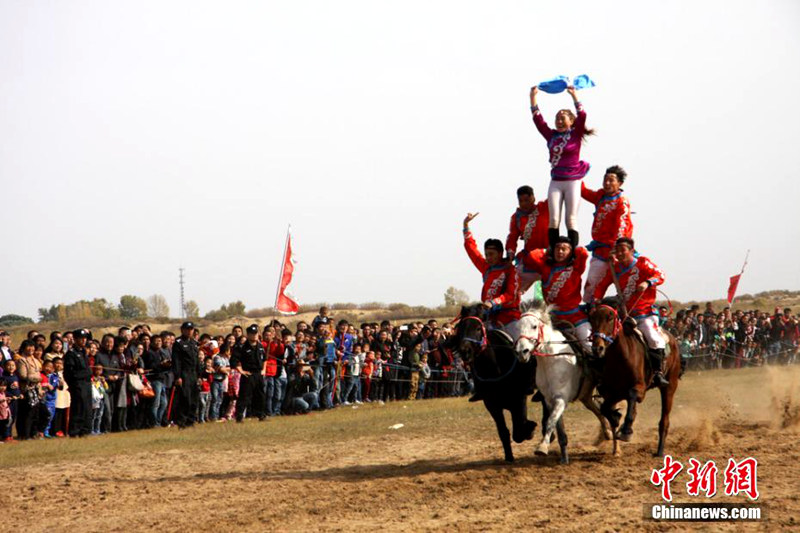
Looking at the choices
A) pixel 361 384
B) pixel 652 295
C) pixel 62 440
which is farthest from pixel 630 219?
pixel 361 384

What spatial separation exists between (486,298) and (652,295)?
2215 mm

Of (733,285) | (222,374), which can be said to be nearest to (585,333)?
(222,374)

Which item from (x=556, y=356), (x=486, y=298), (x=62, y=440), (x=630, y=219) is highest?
(x=630, y=219)

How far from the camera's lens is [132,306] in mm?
79312

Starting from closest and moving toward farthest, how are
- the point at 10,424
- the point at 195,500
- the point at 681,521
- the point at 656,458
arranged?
1. the point at 681,521
2. the point at 195,500
3. the point at 656,458
4. the point at 10,424

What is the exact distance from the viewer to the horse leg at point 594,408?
12039 mm

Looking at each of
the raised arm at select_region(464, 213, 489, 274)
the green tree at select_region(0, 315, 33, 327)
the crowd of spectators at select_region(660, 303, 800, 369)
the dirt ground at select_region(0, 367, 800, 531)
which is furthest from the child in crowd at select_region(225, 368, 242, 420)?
the green tree at select_region(0, 315, 33, 327)

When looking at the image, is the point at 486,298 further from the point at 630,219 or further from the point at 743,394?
the point at 743,394

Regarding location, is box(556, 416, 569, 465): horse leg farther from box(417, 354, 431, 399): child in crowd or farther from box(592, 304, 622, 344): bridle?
box(417, 354, 431, 399): child in crowd

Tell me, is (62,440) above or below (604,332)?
below

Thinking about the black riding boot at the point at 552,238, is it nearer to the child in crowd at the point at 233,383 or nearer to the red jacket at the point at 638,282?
the red jacket at the point at 638,282

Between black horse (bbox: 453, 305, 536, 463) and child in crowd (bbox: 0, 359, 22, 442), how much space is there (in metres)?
9.37

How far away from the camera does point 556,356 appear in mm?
11352

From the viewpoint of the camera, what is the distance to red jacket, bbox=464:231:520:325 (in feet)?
38.8
